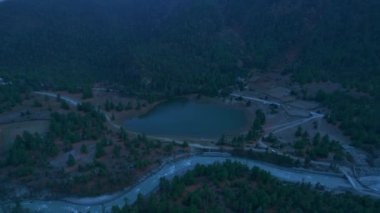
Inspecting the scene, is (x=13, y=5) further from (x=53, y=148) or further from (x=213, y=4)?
(x=53, y=148)

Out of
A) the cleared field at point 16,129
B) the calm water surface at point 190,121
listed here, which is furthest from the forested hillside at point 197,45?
the cleared field at point 16,129

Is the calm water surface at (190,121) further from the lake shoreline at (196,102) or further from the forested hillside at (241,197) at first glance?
the forested hillside at (241,197)

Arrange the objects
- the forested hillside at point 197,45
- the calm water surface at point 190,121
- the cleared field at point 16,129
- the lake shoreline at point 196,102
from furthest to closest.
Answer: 1. the forested hillside at point 197,45
2. the calm water surface at point 190,121
3. the lake shoreline at point 196,102
4. the cleared field at point 16,129

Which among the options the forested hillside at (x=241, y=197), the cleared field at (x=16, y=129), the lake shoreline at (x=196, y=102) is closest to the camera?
the forested hillside at (x=241, y=197)

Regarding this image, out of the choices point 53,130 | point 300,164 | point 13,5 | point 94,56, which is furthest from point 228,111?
point 13,5

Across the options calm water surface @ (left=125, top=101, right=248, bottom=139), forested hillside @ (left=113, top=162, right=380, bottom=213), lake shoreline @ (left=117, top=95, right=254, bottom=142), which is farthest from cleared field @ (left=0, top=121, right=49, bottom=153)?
forested hillside @ (left=113, top=162, right=380, bottom=213)

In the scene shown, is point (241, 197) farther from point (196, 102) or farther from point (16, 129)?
point (196, 102)
